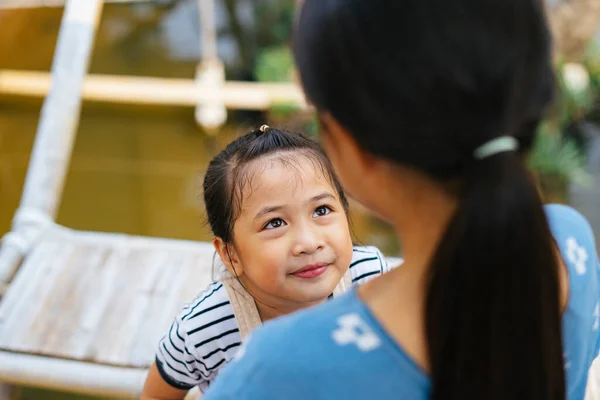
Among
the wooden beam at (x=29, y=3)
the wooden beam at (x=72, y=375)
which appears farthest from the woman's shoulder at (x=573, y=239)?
the wooden beam at (x=29, y=3)

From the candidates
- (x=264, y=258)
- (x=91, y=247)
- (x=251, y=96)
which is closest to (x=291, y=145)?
(x=264, y=258)

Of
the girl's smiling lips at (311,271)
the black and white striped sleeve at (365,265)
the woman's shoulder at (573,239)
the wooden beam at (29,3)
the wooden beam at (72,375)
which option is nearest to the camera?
the woman's shoulder at (573,239)

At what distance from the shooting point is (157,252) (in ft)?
6.95

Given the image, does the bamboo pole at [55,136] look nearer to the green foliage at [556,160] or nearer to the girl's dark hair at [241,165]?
the girl's dark hair at [241,165]

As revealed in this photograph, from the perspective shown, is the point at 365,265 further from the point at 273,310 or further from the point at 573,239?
the point at 573,239

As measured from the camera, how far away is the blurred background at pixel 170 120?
157 inches

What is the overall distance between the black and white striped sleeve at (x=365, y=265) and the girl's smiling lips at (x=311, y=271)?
157mm

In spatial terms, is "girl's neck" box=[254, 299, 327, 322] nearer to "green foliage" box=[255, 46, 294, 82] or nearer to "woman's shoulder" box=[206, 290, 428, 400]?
"woman's shoulder" box=[206, 290, 428, 400]

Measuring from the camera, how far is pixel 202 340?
113 centimetres

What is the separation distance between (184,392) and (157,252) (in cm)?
91

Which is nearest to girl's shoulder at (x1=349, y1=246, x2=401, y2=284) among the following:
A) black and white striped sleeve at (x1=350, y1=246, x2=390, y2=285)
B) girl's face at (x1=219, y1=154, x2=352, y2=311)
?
black and white striped sleeve at (x1=350, y1=246, x2=390, y2=285)

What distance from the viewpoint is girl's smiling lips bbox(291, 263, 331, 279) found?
105 centimetres

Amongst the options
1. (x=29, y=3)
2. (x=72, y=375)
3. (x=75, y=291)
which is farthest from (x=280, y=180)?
(x=29, y=3)

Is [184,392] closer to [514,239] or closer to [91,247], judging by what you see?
[514,239]
